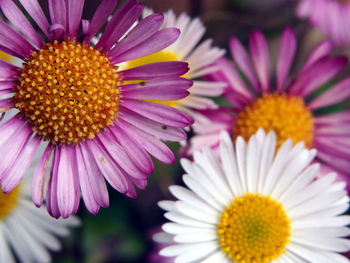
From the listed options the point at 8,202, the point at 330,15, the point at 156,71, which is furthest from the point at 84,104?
the point at 330,15

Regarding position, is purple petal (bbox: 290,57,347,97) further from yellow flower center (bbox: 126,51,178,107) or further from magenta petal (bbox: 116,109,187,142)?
magenta petal (bbox: 116,109,187,142)

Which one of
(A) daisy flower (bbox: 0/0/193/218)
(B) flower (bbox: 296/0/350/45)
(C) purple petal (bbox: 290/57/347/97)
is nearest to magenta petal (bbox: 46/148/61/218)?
(A) daisy flower (bbox: 0/0/193/218)

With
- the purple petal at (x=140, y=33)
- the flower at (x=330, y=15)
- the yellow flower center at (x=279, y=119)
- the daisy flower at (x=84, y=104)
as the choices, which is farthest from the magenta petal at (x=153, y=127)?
the flower at (x=330, y=15)

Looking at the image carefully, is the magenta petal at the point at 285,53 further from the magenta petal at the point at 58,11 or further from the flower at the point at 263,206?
the magenta petal at the point at 58,11

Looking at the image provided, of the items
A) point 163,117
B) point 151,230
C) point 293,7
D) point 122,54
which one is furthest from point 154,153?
point 293,7

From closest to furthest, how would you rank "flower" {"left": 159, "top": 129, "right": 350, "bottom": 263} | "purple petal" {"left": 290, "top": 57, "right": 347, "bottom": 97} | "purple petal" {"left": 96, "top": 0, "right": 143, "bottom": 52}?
"purple petal" {"left": 96, "top": 0, "right": 143, "bottom": 52} < "flower" {"left": 159, "top": 129, "right": 350, "bottom": 263} < "purple petal" {"left": 290, "top": 57, "right": 347, "bottom": 97}

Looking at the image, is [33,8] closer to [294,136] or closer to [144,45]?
[144,45]
